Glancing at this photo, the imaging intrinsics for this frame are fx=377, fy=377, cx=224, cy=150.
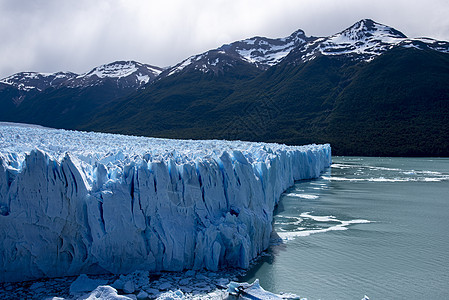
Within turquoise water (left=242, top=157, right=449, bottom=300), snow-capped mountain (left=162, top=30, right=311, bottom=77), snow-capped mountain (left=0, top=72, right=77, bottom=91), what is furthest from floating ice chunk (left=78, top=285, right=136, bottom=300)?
snow-capped mountain (left=0, top=72, right=77, bottom=91)

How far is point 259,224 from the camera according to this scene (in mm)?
7133

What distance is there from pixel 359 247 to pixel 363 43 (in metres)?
58.5

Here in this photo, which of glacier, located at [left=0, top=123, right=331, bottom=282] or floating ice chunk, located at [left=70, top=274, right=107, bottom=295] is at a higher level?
glacier, located at [left=0, top=123, right=331, bottom=282]

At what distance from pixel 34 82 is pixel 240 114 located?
7960cm

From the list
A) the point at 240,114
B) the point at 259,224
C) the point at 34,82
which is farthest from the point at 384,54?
the point at 34,82

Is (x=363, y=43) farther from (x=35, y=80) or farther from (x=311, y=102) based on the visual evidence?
(x=35, y=80)

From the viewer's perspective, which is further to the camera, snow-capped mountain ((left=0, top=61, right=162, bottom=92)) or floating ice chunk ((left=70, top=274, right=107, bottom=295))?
snow-capped mountain ((left=0, top=61, right=162, bottom=92))

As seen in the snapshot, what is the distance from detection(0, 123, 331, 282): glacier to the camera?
18.3ft

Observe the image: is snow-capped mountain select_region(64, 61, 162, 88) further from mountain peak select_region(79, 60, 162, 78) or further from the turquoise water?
the turquoise water

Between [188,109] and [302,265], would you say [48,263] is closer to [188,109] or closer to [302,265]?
[302,265]

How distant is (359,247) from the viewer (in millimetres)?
7938

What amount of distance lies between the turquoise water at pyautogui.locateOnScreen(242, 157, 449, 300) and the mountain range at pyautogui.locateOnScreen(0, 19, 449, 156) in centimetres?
2519

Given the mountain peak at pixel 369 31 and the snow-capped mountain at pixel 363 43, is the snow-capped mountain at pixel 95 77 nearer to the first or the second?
the snow-capped mountain at pixel 363 43

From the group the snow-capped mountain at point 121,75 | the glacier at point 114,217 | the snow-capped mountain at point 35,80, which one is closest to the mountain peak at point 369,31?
the snow-capped mountain at point 121,75
